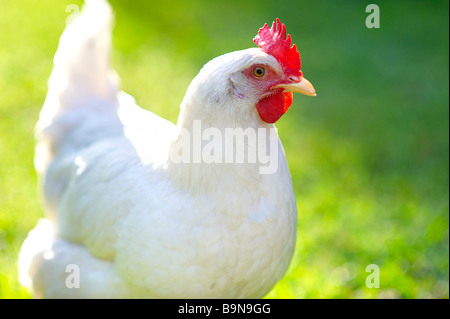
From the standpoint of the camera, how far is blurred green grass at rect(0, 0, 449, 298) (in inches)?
152

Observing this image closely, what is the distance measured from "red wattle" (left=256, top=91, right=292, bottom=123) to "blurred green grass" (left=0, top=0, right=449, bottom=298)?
1597 mm

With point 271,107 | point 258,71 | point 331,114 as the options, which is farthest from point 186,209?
point 331,114

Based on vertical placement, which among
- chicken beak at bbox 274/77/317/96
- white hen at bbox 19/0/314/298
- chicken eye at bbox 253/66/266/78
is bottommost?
white hen at bbox 19/0/314/298

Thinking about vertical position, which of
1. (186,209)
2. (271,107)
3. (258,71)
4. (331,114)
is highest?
(331,114)

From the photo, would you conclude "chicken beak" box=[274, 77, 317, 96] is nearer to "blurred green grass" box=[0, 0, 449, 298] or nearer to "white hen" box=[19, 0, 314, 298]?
"white hen" box=[19, 0, 314, 298]

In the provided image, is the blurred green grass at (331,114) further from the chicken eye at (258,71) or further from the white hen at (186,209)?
the chicken eye at (258,71)

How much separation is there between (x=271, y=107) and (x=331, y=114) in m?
3.61

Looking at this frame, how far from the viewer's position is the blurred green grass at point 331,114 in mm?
3855

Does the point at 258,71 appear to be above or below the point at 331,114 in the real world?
below

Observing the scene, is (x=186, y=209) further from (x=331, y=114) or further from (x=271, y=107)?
(x=331, y=114)

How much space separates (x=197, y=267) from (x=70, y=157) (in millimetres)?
1222

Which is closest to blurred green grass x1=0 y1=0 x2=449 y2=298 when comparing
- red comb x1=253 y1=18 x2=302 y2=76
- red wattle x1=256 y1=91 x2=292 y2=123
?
red wattle x1=256 y1=91 x2=292 y2=123

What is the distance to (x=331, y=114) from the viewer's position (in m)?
5.84

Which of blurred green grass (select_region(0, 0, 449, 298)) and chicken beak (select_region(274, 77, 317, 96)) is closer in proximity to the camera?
chicken beak (select_region(274, 77, 317, 96))
